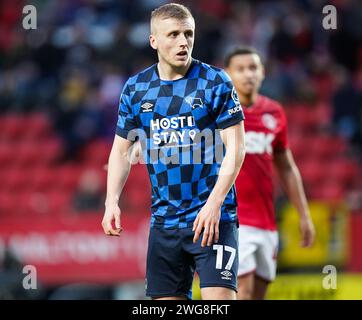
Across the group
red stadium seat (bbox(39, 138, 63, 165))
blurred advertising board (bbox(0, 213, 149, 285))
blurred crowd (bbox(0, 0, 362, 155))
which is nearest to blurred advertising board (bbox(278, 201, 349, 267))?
blurred advertising board (bbox(0, 213, 149, 285))

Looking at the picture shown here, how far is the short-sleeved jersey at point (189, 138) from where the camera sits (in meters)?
5.34

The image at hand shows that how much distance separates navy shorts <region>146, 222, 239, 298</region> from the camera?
208 inches

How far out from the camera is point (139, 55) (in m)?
15.1

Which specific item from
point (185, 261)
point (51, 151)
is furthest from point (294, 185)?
point (51, 151)

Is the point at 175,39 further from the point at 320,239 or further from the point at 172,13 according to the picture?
the point at 320,239

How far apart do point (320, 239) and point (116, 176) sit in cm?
573

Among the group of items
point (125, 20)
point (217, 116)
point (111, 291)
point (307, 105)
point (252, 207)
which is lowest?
point (111, 291)

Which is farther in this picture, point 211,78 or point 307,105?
point 307,105

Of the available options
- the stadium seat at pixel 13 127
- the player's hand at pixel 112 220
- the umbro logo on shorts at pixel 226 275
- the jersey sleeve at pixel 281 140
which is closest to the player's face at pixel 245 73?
the jersey sleeve at pixel 281 140

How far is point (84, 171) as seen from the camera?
13.9 metres

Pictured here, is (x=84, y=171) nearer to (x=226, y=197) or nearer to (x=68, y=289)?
(x=68, y=289)

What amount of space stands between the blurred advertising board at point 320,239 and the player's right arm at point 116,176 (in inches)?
215

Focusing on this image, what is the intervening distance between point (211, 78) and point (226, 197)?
71 cm
